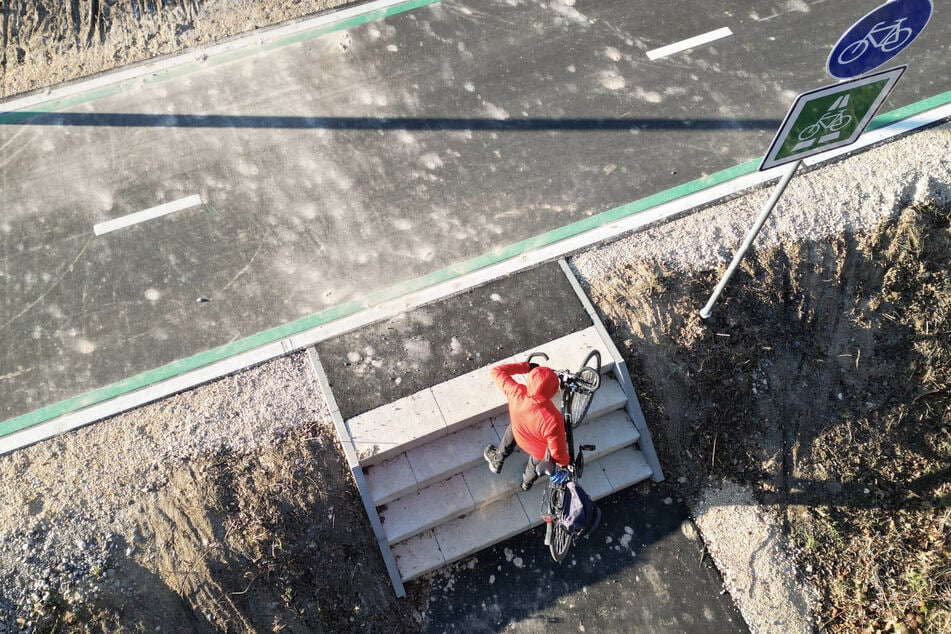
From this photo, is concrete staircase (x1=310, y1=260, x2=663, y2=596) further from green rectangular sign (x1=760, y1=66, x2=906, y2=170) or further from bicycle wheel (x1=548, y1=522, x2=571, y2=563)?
green rectangular sign (x1=760, y1=66, x2=906, y2=170)

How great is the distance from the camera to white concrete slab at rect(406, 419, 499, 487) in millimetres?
7227

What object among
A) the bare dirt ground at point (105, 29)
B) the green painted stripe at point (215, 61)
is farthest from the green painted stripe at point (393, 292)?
the bare dirt ground at point (105, 29)

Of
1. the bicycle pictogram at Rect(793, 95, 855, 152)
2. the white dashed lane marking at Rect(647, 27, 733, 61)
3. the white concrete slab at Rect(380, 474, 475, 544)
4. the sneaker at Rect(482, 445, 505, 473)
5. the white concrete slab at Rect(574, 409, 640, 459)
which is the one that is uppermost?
the bicycle pictogram at Rect(793, 95, 855, 152)

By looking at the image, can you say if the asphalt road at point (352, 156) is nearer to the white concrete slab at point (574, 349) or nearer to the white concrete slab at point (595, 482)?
the white concrete slab at point (574, 349)

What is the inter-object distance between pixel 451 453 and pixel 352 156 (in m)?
4.38

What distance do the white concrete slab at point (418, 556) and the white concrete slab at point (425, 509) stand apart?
10 cm

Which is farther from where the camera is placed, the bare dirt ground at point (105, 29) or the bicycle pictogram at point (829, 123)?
the bare dirt ground at point (105, 29)

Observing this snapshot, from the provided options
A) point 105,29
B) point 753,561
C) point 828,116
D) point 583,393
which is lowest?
point 753,561

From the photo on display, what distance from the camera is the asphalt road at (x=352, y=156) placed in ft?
27.1

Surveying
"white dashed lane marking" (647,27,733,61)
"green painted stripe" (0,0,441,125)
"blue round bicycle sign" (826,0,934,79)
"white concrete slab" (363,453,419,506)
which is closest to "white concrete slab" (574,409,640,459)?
"white concrete slab" (363,453,419,506)

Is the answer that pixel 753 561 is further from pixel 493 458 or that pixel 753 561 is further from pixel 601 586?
pixel 493 458

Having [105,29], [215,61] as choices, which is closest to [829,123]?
[215,61]

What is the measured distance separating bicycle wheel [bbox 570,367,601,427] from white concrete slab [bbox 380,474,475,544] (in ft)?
4.74

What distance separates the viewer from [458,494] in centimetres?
731
